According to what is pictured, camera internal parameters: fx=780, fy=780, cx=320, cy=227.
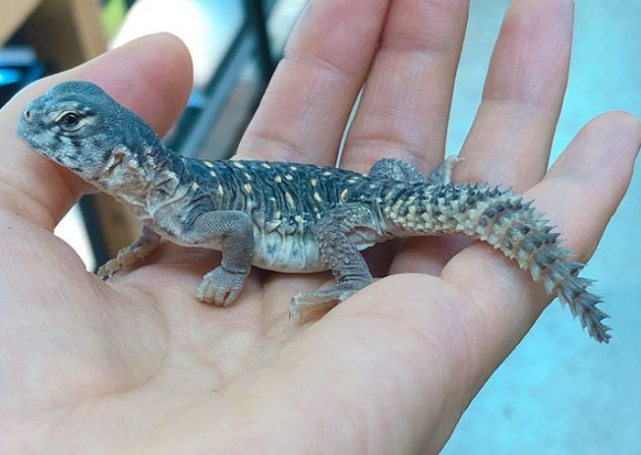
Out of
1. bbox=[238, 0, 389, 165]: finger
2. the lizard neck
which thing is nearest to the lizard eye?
the lizard neck

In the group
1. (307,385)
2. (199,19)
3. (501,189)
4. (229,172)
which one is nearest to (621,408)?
(501,189)

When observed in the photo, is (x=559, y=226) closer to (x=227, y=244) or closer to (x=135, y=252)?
(x=227, y=244)

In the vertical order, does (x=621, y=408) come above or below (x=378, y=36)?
below

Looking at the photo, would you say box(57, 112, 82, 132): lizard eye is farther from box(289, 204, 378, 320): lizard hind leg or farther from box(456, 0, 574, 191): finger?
box(456, 0, 574, 191): finger

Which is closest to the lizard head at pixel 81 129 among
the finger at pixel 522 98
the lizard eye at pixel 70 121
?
the lizard eye at pixel 70 121

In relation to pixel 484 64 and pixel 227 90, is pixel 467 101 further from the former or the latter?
pixel 227 90

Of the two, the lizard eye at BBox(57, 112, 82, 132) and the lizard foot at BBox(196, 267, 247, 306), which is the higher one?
the lizard eye at BBox(57, 112, 82, 132)
